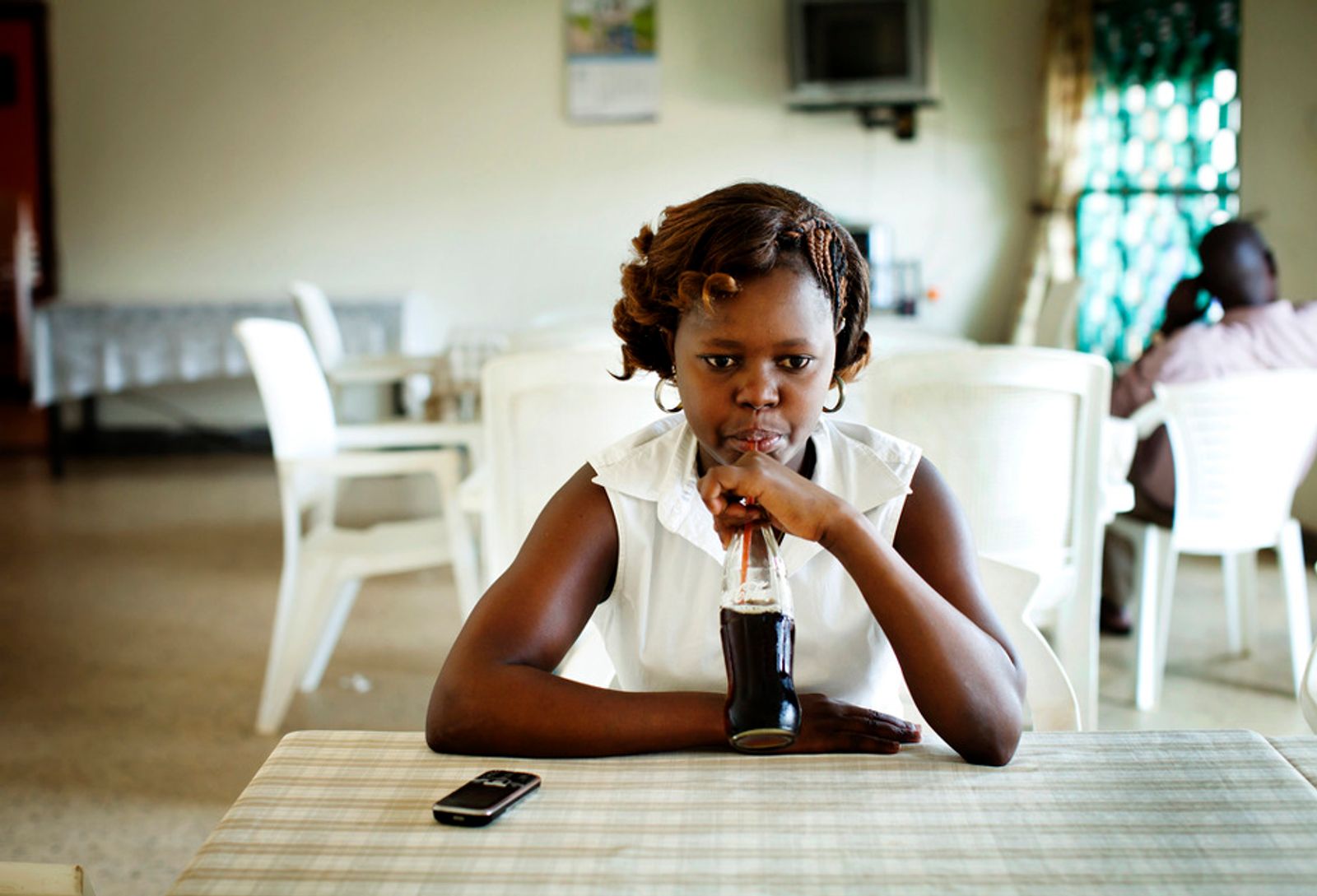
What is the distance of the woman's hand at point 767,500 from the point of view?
108 cm

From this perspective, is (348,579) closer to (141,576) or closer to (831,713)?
(141,576)

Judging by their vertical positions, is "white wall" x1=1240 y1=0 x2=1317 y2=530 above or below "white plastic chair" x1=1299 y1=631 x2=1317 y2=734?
above

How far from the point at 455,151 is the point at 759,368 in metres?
6.04

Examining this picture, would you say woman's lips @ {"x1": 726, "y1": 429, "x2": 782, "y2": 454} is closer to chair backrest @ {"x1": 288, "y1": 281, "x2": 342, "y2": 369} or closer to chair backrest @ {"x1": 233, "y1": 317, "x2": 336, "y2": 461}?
chair backrest @ {"x1": 233, "y1": 317, "x2": 336, "y2": 461}

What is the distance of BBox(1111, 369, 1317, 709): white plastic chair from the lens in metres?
2.98

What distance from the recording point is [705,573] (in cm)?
128

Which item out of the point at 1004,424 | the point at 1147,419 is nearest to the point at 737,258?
the point at 1004,424

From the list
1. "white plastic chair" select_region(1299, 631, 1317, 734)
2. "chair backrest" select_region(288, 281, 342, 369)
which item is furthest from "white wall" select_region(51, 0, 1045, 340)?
"white plastic chair" select_region(1299, 631, 1317, 734)

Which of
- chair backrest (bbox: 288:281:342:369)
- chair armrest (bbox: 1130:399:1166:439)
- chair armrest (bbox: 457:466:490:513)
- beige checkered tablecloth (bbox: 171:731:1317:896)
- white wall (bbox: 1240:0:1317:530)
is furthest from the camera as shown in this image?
chair backrest (bbox: 288:281:342:369)

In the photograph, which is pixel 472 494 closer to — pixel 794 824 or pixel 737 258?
pixel 737 258

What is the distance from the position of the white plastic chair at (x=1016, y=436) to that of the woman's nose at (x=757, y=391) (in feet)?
4.11

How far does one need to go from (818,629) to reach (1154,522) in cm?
227

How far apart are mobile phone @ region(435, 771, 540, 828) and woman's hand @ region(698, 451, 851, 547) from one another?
0.89 ft

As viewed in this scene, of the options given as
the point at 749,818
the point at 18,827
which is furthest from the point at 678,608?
the point at 18,827
